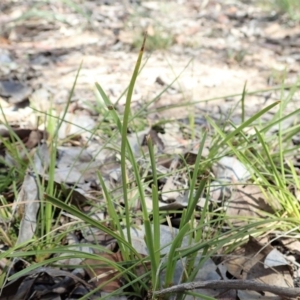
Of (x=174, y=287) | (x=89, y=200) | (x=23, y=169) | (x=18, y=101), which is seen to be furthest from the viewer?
(x=18, y=101)

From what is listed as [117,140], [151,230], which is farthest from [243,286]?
[117,140]

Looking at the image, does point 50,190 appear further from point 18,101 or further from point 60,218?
point 18,101

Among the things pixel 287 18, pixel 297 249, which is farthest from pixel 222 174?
pixel 287 18

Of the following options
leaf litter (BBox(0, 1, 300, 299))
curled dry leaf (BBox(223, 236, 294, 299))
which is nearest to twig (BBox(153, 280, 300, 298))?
leaf litter (BBox(0, 1, 300, 299))

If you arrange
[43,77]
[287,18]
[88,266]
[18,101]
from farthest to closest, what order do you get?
[287,18] < [43,77] < [18,101] < [88,266]

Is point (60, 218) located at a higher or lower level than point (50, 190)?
lower

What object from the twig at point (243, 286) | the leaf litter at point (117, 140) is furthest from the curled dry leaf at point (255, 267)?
the twig at point (243, 286)

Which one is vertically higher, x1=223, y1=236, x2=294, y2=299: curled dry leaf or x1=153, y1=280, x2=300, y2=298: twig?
x1=153, y1=280, x2=300, y2=298: twig

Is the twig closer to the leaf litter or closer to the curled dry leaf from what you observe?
the leaf litter

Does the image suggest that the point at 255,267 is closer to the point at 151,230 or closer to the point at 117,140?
the point at 151,230
